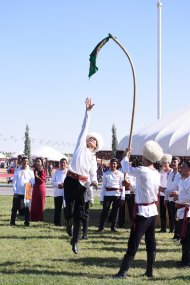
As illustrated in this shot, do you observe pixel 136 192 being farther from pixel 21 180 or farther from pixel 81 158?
pixel 21 180

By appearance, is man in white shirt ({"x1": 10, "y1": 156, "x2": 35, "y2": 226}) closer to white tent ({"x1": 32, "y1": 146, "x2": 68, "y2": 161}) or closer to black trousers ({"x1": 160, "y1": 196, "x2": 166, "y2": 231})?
black trousers ({"x1": 160, "y1": 196, "x2": 166, "y2": 231})

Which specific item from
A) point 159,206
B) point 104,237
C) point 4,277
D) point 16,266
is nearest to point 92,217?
point 159,206

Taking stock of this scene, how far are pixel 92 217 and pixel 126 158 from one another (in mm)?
9381

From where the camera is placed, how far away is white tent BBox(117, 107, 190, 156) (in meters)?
16.6

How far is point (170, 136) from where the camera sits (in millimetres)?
17203

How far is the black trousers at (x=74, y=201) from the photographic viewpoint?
8947 millimetres

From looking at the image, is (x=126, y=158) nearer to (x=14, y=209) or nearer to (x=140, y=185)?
(x=140, y=185)

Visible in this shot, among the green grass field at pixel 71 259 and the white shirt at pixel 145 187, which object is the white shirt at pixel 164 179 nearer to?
the green grass field at pixel 71 259

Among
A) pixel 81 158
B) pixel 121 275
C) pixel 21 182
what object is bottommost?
pixel 121 275

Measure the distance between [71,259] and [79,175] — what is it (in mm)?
1493

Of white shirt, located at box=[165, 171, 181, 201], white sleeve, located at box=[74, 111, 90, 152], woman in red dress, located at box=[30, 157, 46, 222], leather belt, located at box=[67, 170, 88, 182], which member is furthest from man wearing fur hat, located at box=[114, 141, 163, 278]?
woman in red dress, located at box=[30, 157, 46, 222]

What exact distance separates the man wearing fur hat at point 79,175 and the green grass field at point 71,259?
0.58 metres

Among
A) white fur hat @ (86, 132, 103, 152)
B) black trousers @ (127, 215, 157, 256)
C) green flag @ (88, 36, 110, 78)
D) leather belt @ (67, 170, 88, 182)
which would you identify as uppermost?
green flag @ (88, 36, 110, 78)

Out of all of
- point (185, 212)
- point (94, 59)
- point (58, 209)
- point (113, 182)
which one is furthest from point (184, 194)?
point (58, 209)
